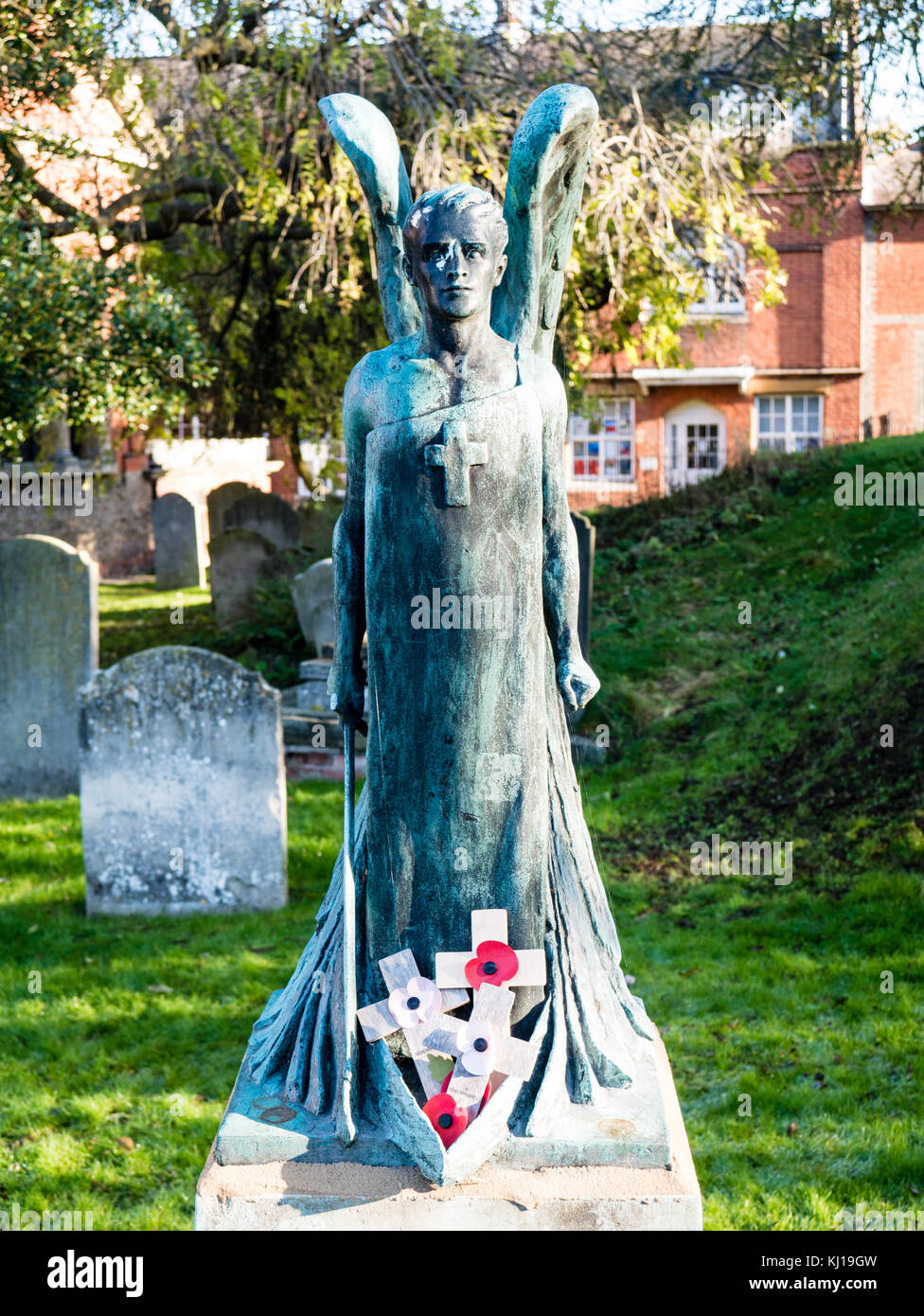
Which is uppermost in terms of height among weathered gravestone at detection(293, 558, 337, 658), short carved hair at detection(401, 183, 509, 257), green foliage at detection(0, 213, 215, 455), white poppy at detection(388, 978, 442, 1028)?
green foliage at detection(0, 213, 215, 455)

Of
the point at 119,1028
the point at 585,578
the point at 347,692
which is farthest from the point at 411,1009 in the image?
the point at 585,578

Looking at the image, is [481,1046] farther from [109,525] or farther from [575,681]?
[109,525]

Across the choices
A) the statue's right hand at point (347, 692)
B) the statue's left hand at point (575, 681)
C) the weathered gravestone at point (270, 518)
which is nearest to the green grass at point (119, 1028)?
the statue's right hand at point (347, 692)

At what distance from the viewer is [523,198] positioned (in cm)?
323

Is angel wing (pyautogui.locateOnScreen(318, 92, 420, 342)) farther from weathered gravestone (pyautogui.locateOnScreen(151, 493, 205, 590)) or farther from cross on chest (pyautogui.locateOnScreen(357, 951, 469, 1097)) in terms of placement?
weathered gravestone (pyautogui.locateOnScreen(151, 493, 205, 590))

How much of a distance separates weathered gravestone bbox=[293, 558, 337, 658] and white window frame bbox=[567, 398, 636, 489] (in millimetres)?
17846

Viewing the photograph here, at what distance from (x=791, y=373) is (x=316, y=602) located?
19.3 meters

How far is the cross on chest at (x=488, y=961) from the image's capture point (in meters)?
3.16

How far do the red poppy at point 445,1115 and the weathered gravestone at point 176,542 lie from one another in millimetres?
16292

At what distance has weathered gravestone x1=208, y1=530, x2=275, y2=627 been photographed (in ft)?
45.6

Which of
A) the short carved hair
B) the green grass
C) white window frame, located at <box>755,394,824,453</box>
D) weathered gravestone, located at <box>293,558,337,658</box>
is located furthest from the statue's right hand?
white window frame, located at <box>755,394,824,453</box>

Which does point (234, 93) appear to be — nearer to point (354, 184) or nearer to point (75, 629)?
point (354, 184)

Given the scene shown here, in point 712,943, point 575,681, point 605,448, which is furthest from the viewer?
point 605,448

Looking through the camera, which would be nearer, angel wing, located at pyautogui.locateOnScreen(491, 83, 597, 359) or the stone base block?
the stone base block
